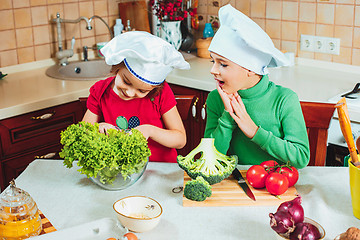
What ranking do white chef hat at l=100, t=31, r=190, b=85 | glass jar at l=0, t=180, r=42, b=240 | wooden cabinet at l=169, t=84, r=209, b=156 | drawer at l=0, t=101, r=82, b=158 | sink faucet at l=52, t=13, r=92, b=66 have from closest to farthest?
glass jar at l=0, t=180, r=42, b=240 → white chef hat at l=100, t=31, r=190, b=85 → drawer at l=0, t=101, r=82, b=158 → wooden cabinet at l=169, t=84, r=209, b=156 → sink faucet at l=52, t=13, r=92, b=66

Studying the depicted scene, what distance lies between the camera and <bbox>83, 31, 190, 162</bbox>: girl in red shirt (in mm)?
1542

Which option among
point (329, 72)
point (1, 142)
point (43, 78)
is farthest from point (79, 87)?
point (329, 72)

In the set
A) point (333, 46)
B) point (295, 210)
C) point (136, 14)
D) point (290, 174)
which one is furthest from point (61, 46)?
point (295, 210)

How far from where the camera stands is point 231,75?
150cm

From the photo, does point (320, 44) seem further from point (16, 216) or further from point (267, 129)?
point (16, 216)

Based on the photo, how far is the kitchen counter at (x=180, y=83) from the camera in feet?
7.55

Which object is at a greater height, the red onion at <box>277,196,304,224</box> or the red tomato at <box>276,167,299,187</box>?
the red onion at <box>277,196,304,224</box>

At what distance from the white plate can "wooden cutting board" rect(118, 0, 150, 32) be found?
217 cm

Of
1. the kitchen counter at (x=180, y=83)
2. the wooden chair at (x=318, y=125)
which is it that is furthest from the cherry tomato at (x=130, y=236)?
the kitchen counter at (x=180, y=83)

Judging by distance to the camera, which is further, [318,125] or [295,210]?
[318,125]

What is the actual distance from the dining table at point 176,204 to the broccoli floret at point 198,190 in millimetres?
33

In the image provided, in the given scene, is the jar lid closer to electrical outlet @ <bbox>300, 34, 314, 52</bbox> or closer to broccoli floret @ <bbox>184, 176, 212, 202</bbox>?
broccoli floret @ <bbox>184, 176, 212, 202</bbox>

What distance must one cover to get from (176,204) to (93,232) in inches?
10.1

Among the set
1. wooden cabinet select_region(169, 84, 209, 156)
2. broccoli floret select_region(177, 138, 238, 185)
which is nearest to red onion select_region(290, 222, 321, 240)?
broccoli floret select_region(177, 138, 238, 185)
